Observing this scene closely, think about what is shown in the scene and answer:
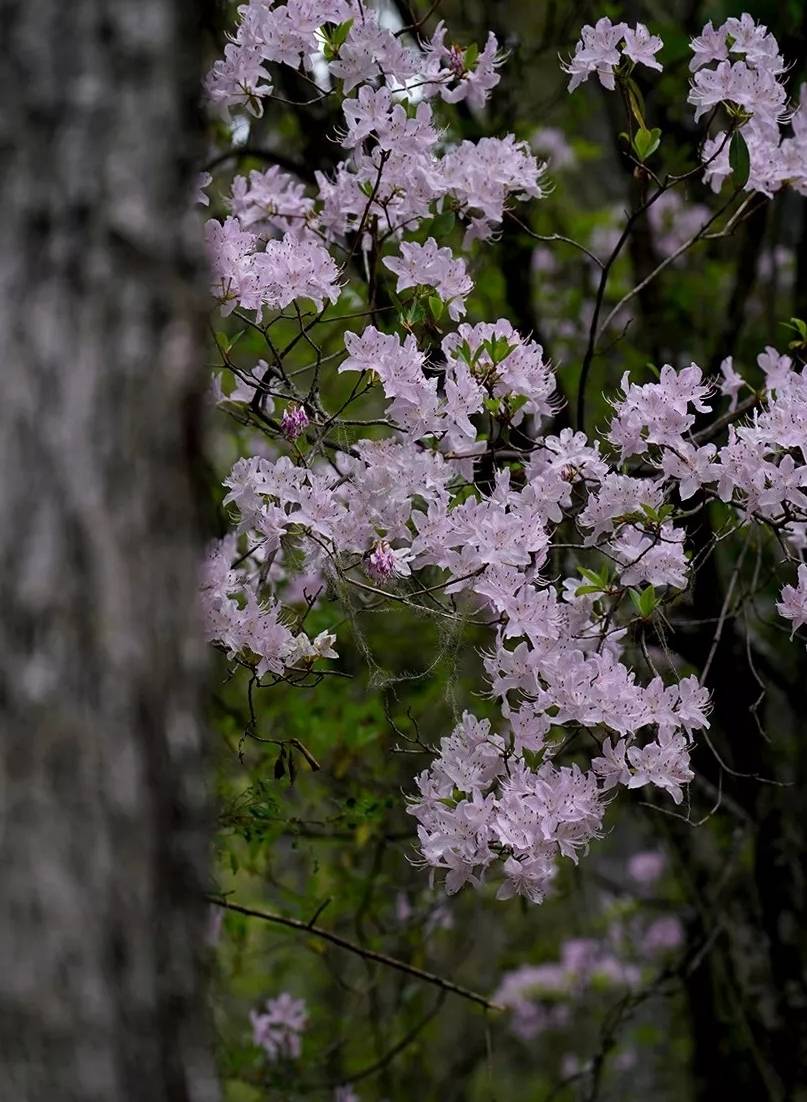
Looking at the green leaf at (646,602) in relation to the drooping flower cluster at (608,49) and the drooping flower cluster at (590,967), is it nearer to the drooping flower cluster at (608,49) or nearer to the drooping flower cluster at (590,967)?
the drooping flower cluster at (608,49)

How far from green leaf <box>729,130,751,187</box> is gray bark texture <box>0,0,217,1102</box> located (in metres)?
1.67

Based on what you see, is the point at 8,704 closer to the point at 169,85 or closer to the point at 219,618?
the point at 169,85

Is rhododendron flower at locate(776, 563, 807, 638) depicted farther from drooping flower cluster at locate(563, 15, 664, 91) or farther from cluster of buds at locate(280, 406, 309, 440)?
drooping flower cluster at locate(563, 15, 664, 91)

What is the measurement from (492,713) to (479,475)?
3.39ft

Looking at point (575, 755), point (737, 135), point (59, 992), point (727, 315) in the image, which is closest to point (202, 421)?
point (59, 992)

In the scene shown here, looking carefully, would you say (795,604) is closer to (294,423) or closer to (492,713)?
(294,423)

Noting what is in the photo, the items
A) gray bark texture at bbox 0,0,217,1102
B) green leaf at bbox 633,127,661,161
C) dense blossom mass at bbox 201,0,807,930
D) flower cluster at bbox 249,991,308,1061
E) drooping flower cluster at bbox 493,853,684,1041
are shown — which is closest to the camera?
gray bark texture at bbox 0,0,217,1102

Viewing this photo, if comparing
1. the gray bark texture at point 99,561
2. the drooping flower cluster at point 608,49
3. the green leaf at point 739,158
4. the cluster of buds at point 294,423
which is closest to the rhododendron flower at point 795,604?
the green leaf at point 739,158

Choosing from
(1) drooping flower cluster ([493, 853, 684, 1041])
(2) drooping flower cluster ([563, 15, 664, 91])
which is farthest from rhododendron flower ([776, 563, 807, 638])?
(1) drooping flower cluster ([493, 853, 684, 1041])

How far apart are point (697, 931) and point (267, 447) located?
2.37m

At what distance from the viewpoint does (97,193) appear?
1118 millimetres

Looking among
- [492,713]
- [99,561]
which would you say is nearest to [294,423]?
[99,561]

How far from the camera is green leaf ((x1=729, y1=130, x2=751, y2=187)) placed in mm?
2551

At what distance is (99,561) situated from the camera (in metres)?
1.09
